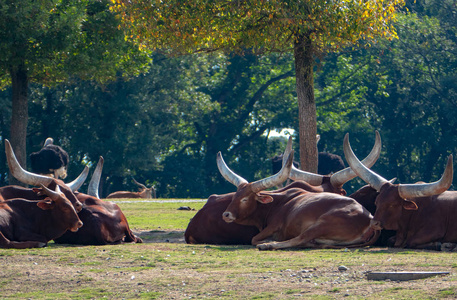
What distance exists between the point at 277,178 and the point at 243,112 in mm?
36551

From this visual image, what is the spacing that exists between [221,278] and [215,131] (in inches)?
1575

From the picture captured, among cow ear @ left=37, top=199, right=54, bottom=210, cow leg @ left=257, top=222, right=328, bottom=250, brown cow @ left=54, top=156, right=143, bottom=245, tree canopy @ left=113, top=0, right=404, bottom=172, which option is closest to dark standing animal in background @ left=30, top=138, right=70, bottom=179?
tree canopy @ left=113, top=0, right=404, bottom=172

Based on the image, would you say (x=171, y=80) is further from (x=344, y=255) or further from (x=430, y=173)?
(x=344, y=255)

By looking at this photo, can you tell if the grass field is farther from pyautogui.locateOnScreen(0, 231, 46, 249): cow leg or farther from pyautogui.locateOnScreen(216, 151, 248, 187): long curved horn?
pyautogui.locateOnScreen(216, 151, 248, 187): long curved horn

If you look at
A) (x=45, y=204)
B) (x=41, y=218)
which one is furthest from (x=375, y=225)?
(x=41, y=218)

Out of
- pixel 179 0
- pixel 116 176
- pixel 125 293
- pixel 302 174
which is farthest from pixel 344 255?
pixel 116 176

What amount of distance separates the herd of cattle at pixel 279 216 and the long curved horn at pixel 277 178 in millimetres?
15

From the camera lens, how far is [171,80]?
139 feet

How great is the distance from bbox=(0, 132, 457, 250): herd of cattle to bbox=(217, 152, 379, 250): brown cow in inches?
0.5

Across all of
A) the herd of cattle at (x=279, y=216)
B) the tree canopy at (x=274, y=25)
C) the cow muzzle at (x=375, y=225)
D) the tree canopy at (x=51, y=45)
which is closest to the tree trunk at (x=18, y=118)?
the tree canopy at (x=51, y=45)

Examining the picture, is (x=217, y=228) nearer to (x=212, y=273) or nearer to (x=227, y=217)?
(x=227, y=217)

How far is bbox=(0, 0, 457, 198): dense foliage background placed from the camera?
40.8 m

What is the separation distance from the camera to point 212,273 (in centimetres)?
817

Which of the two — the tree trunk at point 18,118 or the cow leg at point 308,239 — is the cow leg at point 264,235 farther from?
the tree trunk at point 18,118
